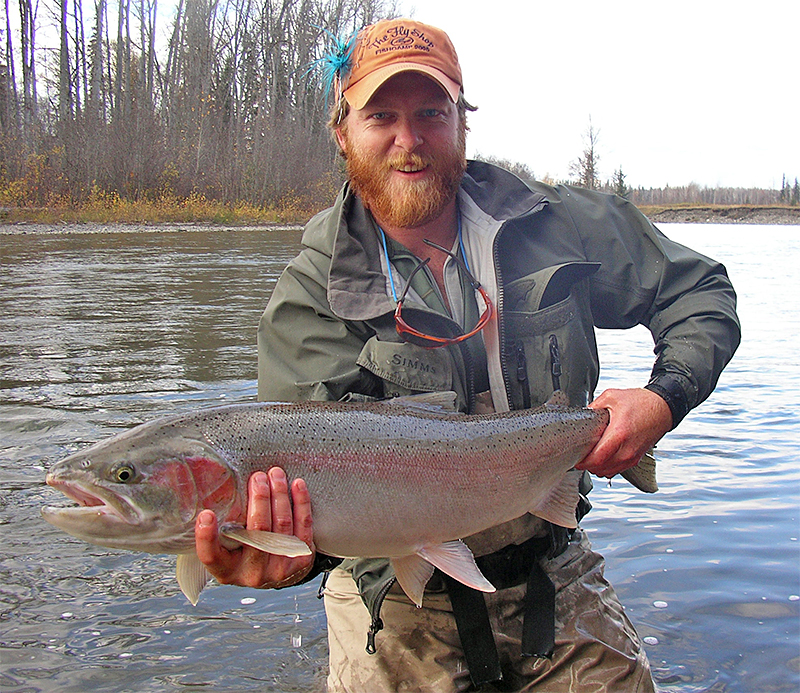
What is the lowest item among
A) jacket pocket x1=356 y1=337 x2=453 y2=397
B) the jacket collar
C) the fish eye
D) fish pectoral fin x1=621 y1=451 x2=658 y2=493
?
fish pectoral fin x1=621 y1=451 x2=658 y2=493

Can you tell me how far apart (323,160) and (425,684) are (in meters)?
40.4

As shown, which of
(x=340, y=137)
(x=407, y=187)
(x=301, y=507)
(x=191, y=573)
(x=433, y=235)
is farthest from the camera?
(x=340, y=137)

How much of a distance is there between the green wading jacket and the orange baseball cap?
1.38ft

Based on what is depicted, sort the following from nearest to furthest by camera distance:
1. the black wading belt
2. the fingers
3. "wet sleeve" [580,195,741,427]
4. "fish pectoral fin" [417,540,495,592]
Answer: the fingers
"fish pectoral fin" [417,540,495,592]
the black wading belt
"wet sleeve" [580,195,741,427]

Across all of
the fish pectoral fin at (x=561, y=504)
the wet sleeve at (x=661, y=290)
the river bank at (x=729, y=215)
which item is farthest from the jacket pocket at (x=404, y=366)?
the river bank at (x=729, y=215)

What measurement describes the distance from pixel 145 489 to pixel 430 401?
94 centimetres

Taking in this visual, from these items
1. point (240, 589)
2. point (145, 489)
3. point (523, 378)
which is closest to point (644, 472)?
point (523, 378)

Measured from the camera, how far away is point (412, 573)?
8.59ft

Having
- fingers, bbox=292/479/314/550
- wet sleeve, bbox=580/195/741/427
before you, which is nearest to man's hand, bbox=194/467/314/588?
fingers, bbox=292/479/314/550

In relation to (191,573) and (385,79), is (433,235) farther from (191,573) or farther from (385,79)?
(191,573)

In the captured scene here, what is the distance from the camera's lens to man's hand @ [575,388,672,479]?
275cm

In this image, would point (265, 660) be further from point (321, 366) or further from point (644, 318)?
point (644, 318)

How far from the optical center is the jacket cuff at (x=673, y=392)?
9.42ft

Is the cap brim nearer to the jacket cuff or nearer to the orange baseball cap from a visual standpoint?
the orange baseball cap
